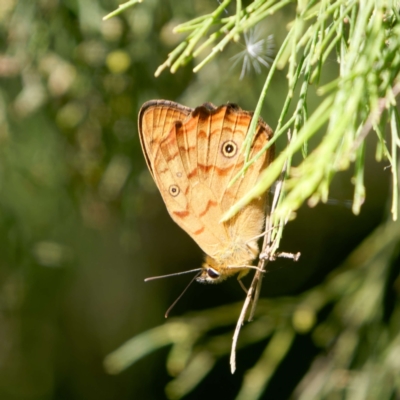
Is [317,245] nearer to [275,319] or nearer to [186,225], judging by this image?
[275,319]

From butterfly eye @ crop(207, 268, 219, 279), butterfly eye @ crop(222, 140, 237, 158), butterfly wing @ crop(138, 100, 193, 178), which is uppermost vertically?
butterfly wing @ crop(138, 100, 193, 178)

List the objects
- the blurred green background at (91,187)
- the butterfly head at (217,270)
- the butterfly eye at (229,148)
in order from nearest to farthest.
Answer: the butterfly eye at (229,148) < the butterfly head at (217,270) < the blurred green background at (91,187)

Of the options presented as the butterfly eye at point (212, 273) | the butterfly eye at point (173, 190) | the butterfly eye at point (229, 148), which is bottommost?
the butterfly eye at point (212, 273)

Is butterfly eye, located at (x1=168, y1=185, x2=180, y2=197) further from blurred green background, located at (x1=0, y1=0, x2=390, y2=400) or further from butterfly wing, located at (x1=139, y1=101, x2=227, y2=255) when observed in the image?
blurred green background, located at (x1=0, y1=0, x2=390, y2=400)

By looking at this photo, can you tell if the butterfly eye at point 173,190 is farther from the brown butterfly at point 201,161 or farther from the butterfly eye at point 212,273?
the butterfly eye at point 212,273

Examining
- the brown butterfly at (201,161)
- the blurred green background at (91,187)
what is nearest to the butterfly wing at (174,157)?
the brown butterfly at (201,161)

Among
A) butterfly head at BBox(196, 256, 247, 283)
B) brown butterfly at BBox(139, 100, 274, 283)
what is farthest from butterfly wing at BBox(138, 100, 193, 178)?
butterfly head at BBox(196, 256, 247, 283)

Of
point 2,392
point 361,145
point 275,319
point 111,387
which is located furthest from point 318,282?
point 361,145
